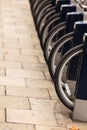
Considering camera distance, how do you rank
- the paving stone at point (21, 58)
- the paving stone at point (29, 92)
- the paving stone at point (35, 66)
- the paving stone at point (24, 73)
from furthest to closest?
the paving stone at point (21, 58) < the paving stone at point (35, 66) < the paving stone at point (24, 73) < the paving stone at point (29, 92)

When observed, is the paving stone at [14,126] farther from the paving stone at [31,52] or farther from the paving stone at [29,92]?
the paving stone at [31,52]

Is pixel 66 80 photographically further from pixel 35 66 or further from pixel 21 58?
pixel 21 58

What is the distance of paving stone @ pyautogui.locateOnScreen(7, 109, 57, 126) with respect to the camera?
4141 mm

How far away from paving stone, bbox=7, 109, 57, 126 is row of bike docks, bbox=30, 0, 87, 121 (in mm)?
240

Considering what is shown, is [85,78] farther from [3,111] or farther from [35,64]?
[35,64]

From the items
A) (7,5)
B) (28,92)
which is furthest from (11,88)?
(7,5)

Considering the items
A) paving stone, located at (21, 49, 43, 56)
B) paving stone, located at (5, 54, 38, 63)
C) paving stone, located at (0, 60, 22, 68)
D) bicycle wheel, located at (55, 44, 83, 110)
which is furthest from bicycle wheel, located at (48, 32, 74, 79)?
A: paving stone, located at (21, 49, 43, 56)

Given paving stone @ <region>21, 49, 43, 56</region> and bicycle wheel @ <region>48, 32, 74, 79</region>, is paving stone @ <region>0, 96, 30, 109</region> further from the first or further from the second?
paving stone @ <region>21, 49, 43, 56</region>

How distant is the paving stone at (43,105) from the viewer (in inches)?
176

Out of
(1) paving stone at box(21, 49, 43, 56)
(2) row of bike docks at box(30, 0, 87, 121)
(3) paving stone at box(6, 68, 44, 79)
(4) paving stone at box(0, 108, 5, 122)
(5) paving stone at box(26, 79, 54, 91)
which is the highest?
(2) row of bike docks at box(30, 0, 87, 121)

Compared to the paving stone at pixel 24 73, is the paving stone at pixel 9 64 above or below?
below

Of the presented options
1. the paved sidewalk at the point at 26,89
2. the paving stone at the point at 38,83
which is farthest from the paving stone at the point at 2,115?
the paving stone at the point at 38,83

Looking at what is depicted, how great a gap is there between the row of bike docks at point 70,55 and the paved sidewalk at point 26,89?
21 cm

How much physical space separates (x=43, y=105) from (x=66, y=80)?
1.49 feet
